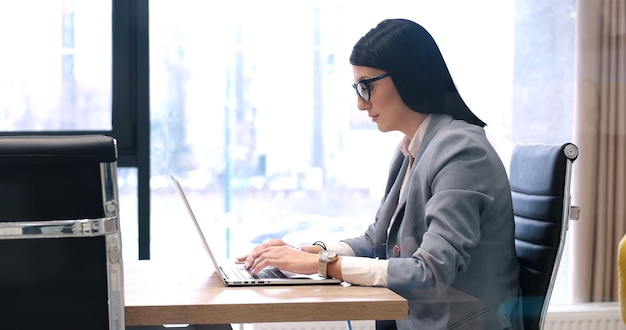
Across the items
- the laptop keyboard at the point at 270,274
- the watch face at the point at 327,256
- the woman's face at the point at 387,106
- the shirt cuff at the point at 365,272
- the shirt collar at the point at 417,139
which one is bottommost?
the laptop keyboard at the point at 270,274

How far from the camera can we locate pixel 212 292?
143cm

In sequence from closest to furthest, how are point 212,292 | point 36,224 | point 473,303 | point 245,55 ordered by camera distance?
1. point 36,224
2. point 212,292
3. point 473,303
4. point 245,55

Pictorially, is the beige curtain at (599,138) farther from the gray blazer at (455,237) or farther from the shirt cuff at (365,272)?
the shirt cuff at (365,272)

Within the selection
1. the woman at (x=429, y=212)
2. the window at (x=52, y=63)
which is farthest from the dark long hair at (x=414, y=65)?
the window at (x=52, y=63)

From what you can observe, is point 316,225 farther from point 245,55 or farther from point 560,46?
point 560,46

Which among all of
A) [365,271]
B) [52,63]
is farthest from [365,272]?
[52,63]

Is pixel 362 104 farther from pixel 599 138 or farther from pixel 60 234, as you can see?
pixel 599 138

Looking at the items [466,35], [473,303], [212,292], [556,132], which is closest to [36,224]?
[212,292]

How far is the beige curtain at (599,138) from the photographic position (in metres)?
3.01

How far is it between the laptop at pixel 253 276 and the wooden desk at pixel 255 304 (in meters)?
0.03

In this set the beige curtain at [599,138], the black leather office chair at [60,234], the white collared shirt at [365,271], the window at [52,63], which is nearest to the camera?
the black leather office chair at [60,234]

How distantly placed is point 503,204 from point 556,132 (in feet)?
5.12

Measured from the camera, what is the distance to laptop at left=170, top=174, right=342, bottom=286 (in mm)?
1521

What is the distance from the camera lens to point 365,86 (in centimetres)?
179
